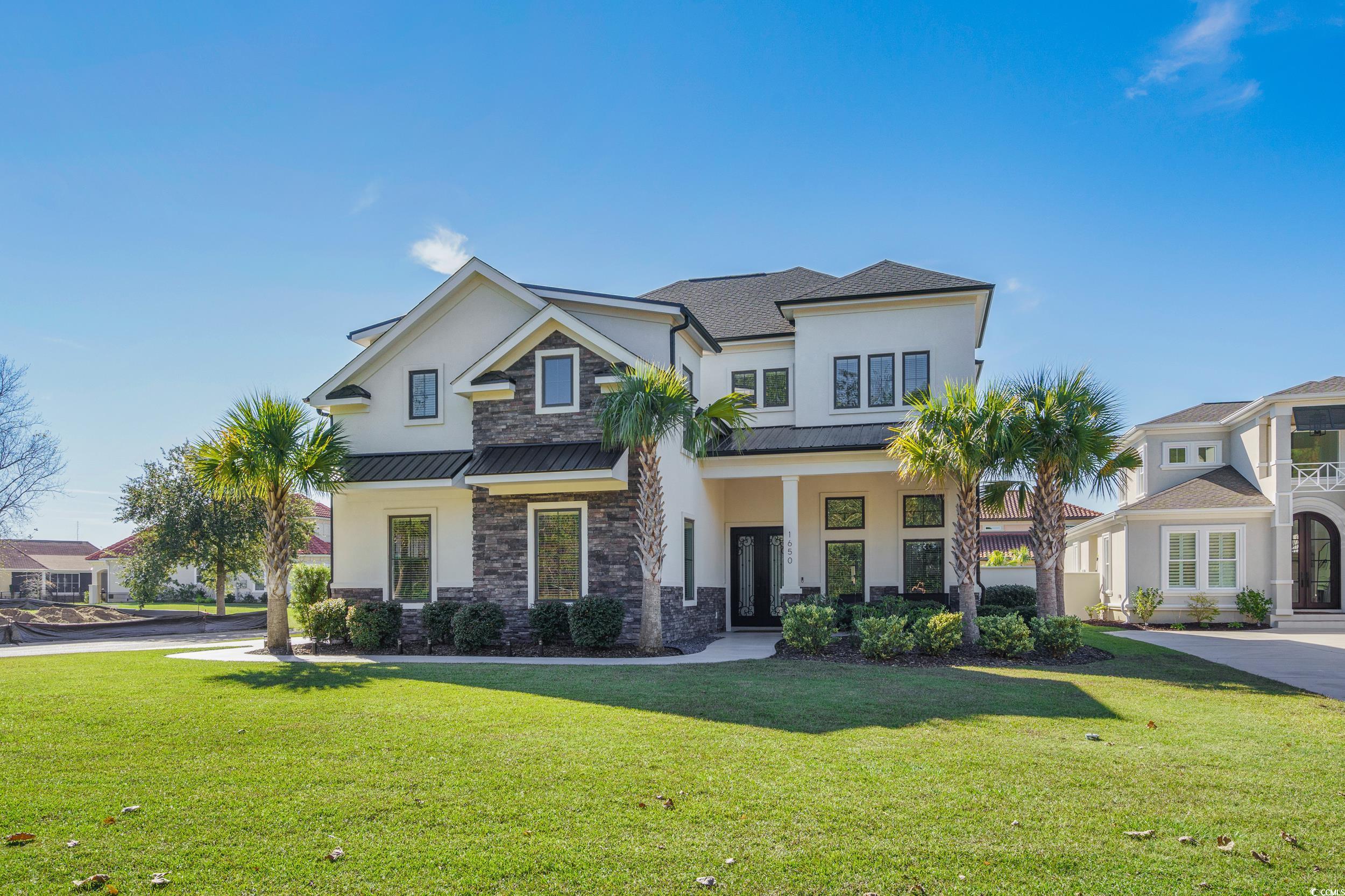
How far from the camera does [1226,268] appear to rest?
17.6 meters

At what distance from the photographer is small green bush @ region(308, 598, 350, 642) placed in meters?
16.6

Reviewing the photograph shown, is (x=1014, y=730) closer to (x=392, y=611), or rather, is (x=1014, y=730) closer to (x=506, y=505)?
(x=506, y=505)

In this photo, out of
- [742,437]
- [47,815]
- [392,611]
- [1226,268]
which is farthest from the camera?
[742,437]

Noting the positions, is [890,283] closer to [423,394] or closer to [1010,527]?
[423,394]

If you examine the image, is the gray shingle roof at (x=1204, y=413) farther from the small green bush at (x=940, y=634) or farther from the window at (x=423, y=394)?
the window at (x=423, y=394)

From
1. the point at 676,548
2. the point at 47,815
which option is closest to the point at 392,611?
the point at 676,548

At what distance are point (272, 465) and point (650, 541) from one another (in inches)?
275

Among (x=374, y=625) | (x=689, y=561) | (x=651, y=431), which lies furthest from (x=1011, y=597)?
(x=374, y=625)

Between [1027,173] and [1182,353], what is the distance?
25.8 ft

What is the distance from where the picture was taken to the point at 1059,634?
14539mm

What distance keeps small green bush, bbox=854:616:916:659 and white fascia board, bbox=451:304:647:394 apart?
21.3 ft

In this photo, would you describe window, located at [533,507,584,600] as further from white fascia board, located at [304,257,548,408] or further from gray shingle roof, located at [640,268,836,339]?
gray shingle roof, located at [640,268,836,339]

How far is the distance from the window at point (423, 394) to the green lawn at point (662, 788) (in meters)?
8.50

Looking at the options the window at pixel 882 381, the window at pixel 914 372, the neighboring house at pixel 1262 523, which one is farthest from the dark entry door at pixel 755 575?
the neighboring house at pixel 1262 523
